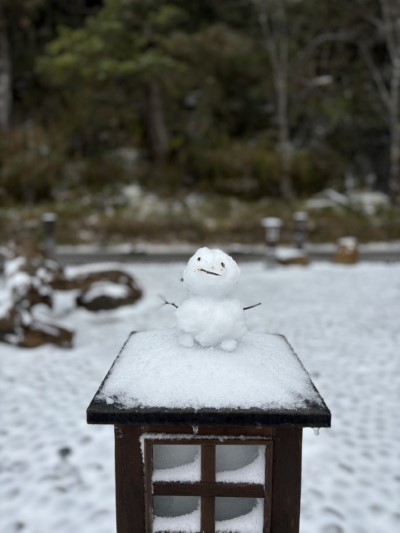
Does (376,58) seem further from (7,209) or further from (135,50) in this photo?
(7,209)

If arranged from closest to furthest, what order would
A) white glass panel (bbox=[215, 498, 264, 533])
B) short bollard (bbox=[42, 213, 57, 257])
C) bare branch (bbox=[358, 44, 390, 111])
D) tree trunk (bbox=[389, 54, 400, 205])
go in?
white glass panel (bbox=[215, 498, 264, 533]) < short bollard (bbox=[42, 213, 57, 257]) < tree trunk (bbox=[389, 54, 400, 205]) < bare branch (bbox=[358, 44, 390, 111])

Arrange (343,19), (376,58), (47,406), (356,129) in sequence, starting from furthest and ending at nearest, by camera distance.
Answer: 1. (356,129)
2. (376,58)
3. (343,19)
4. (47,406)

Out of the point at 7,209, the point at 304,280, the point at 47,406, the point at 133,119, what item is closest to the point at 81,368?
the point at 47,406

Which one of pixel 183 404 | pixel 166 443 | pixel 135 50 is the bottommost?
pixel 166 443

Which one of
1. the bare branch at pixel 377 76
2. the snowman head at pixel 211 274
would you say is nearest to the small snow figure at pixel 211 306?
the snowman head at pixel 211 274

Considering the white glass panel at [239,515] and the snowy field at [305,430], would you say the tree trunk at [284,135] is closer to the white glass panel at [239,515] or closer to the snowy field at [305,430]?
the snowy field at [305,430]

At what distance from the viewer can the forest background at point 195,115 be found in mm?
13844

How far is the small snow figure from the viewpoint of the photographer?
222 centimetres

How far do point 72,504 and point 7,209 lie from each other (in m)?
13.2

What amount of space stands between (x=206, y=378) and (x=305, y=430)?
2.04m

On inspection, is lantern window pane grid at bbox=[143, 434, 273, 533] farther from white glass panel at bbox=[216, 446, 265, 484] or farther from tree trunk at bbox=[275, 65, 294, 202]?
tree trunk at bbox=[275, 65, 294, 202]

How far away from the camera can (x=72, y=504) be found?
2.91 metres

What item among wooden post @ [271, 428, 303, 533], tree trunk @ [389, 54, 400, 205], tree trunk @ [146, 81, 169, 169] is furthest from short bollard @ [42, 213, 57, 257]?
tree trunk @ [389, 54, 400, 205]

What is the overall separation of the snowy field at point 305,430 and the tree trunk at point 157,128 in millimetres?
10746
